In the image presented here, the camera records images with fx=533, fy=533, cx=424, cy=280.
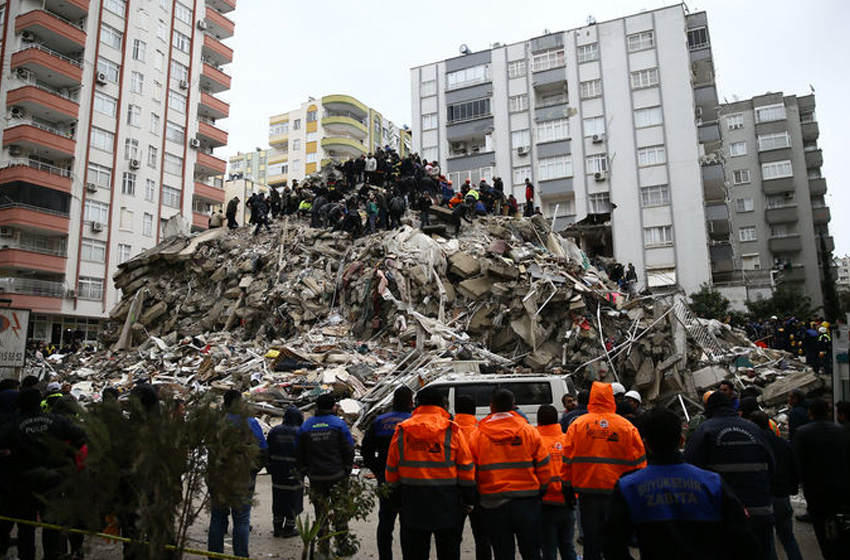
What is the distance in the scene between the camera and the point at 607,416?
427cm

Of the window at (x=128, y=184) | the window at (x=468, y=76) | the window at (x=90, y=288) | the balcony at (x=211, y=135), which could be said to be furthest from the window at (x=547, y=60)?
the window at (x=90, y=288)

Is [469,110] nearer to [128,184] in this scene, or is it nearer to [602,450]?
[128,184]

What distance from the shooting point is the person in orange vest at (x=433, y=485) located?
3.83 metres

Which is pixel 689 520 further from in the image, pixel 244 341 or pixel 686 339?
pixel 244 341

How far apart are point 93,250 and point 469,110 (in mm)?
28467

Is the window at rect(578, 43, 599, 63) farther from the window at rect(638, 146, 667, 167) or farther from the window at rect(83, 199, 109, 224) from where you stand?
the window at rect(83, 199, 109, 224)

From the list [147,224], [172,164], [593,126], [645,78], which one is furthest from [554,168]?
[147,224]

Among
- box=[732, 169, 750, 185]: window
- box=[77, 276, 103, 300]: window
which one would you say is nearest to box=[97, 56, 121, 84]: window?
box=[77, 276, 103, 300]: window

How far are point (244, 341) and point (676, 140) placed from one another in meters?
30.8

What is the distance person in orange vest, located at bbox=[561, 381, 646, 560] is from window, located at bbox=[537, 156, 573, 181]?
36.0 metres

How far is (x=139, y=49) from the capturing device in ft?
124

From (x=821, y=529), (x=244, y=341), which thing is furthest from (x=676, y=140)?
(x=821, y=529)

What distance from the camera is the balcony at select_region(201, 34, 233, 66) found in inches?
1718

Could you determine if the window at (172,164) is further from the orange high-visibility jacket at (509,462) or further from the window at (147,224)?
the orange high-visibility jacket at (509,462)
